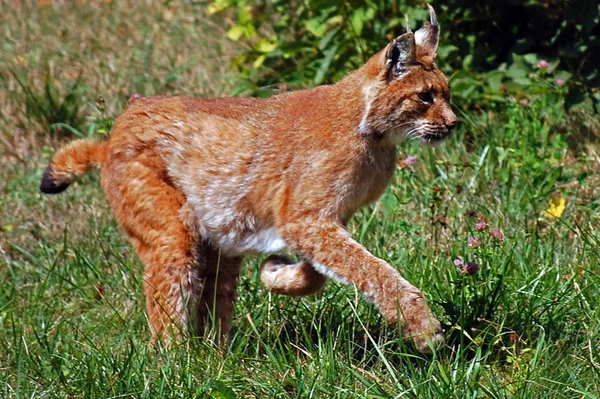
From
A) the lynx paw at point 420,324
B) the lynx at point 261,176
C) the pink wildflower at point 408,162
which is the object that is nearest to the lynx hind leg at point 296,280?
the lynx at point 261,176

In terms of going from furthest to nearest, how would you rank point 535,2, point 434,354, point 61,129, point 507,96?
1. point 61,129
2. point 535,2
3. point 507,96
4. point 434,354

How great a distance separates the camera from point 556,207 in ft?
21.7

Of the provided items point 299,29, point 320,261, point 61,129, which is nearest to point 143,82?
point 61,129

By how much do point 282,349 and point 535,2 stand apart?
4186 mm

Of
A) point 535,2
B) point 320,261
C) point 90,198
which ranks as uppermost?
point 535,2

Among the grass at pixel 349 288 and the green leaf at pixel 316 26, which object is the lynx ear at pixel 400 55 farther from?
the green leaf at pixel 316 26

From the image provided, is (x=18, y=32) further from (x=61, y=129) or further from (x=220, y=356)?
(x=220, y=356)

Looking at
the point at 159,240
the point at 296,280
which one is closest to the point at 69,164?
the point at 159,240

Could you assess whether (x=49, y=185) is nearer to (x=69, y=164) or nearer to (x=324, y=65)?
(x=69, y=164)

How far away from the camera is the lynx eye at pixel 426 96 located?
5.28 m

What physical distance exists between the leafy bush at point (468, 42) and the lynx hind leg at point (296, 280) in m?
2.62

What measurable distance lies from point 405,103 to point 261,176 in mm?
847

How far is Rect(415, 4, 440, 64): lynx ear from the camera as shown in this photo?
17.9 feet

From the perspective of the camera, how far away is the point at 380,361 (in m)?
5.04
